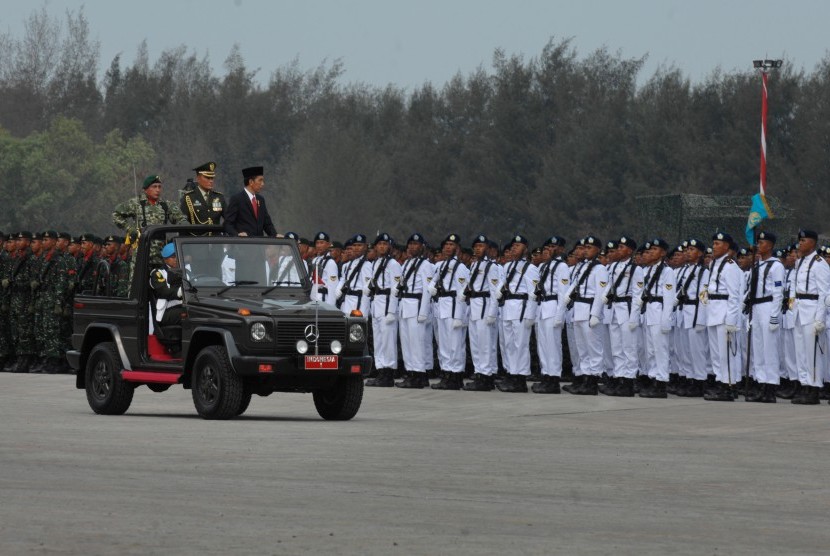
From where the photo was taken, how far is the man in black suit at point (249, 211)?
67.8ft

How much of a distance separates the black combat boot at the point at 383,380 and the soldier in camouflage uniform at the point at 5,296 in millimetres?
7078

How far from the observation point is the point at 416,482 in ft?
43.2

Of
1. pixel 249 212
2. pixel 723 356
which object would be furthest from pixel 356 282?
pixel 249 212

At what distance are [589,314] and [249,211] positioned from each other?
6.64m

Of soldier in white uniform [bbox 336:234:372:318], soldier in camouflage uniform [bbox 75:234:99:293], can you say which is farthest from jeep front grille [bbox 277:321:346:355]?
soldier in camouflage uniform [bbox 75:234:99:293]

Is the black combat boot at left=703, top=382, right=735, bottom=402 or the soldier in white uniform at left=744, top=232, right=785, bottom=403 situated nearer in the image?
the soldier in white uniform at left=744, top=232, right=785, bottom=403

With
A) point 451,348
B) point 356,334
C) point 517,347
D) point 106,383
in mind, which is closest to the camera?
point 356,334

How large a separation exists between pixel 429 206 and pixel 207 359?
264ft

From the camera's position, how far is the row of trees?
8131 cm

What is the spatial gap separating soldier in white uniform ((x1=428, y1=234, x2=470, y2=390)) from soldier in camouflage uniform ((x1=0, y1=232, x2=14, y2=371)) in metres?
7.94

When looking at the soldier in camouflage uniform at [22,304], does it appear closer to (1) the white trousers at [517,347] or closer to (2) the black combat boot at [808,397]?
(1) the white trousers at [517,347]

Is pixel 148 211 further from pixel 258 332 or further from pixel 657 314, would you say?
pixel 657 314

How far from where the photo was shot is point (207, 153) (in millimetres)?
118750

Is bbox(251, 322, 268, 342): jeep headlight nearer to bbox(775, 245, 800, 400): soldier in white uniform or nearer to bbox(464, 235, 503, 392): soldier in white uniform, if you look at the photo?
bbox(775, 245, 800, 400): soldier in white uniform
